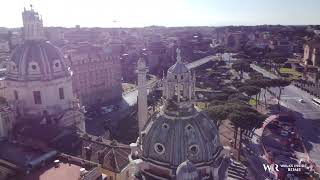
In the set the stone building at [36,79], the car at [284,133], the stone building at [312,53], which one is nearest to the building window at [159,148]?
the stone building at [36,79]

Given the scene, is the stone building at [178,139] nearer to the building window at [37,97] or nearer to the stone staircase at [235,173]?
the stone staircase at [235,173]

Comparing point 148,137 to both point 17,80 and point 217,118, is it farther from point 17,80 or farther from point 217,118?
point 217,118

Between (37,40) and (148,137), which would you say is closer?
(148,137)

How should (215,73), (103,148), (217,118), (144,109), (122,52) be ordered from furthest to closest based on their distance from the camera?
(122,52), (215,73), (217,118), (144,109), (103,148)

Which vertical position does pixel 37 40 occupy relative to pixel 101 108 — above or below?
above

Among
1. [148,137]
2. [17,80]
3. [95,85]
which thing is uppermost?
[17,80]

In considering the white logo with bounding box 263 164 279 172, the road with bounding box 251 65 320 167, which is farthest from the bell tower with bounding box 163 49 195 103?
the road with bounding box 251 65 320 167

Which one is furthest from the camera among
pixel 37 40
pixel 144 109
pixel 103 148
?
pixel 37 40

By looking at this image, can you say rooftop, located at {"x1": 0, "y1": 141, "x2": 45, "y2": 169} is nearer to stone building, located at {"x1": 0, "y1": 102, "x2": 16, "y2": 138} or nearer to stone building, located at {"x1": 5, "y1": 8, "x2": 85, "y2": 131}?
stone building, located at {"x1": 0, "y1": 102, "x2": 16, "y2": 138}

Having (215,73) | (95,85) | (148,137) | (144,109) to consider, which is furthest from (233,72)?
(148,137)
